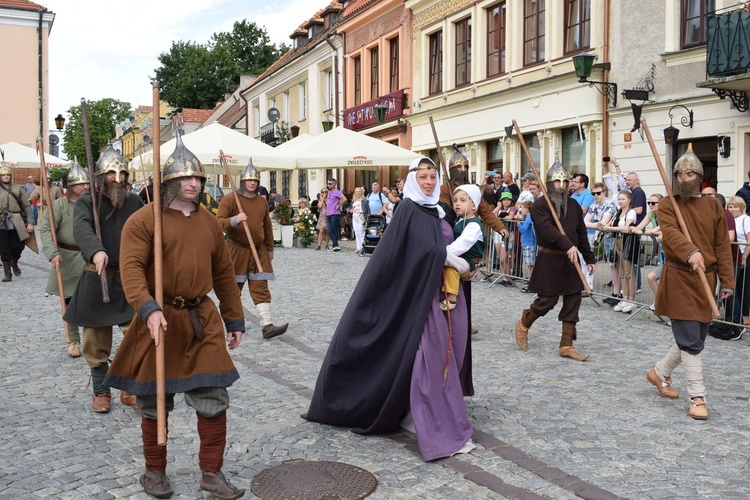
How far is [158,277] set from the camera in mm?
4176

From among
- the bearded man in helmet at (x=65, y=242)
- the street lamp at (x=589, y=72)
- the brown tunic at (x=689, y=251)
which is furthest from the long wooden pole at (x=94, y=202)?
the street lamp at (x=589, y=72)

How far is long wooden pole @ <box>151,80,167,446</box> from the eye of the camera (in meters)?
4.07

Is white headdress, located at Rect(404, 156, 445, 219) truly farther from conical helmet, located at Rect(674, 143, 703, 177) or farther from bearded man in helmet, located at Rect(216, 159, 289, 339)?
bearded man in helmet, located at Rect(216, 159, 289, 339)

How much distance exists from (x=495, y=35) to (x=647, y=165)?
300 inches

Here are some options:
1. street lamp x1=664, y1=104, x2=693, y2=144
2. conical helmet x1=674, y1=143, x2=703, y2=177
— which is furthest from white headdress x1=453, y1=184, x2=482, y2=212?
street lamp x1=664, y1=104, x2=693, y2=144

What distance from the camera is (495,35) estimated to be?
2261 centimetres

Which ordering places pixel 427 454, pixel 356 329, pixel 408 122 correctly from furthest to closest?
pixel 408 122
pixel 356 329
pixel 427 454

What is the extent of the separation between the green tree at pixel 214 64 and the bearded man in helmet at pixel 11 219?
49.7 meters

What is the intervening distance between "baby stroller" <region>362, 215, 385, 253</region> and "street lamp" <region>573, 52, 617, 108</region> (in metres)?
5.45

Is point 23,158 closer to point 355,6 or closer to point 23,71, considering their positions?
point 355,6

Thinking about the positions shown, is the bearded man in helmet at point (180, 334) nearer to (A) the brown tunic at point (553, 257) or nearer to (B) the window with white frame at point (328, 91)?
(A) the brown tunic at point (553, 257)

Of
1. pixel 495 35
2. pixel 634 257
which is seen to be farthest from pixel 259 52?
pixel 634 257

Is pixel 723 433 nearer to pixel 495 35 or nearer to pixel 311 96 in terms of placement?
pixel 495 35

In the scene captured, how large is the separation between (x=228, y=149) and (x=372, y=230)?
3855 millimetres
